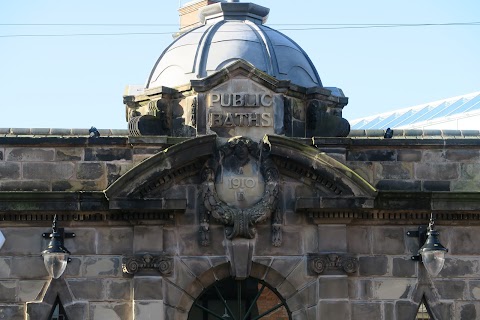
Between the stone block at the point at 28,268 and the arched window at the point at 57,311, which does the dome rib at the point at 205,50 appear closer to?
the stone block at the point at 28,268

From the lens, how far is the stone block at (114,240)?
86.0 feet

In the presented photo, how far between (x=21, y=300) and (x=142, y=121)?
147 inches

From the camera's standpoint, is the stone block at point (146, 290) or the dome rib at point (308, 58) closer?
the stone block at point (146, 290)

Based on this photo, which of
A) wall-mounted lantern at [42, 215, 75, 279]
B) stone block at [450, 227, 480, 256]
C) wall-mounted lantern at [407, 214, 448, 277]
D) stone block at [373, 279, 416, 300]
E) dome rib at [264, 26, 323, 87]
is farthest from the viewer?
dome rib at [264, 26, 323, 87]

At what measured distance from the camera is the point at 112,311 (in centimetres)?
2600

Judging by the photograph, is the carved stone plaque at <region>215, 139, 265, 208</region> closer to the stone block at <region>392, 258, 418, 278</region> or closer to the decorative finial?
the stone block at <region>392, 258, 418, 278</region>

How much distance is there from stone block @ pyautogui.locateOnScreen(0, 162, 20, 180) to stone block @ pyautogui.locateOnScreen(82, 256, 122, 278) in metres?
1.92

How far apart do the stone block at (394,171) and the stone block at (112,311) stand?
4.91 m

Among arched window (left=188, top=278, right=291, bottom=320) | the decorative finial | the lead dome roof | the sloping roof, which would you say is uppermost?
the sloping roof

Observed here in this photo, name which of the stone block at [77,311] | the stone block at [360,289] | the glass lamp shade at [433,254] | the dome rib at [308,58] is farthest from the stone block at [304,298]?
the dome rib at [308,58]

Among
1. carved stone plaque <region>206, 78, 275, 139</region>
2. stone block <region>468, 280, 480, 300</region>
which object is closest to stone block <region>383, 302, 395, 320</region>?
stone block <region>468, 280, 480, 300</region>

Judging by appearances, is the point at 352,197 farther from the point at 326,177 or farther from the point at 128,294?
the point at 128,294

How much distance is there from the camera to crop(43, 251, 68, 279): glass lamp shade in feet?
82.3

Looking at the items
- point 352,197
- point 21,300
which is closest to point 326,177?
point 352,197
